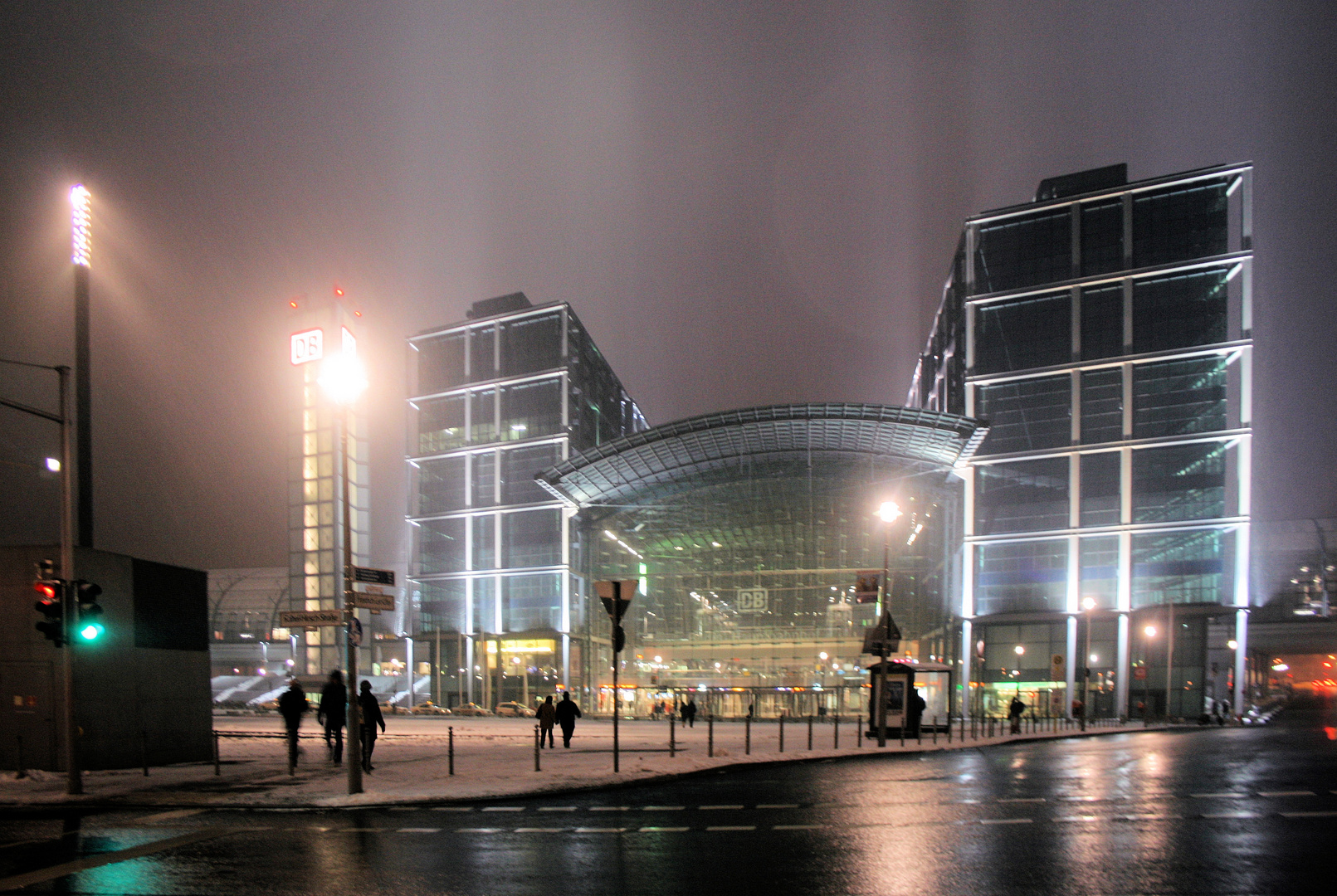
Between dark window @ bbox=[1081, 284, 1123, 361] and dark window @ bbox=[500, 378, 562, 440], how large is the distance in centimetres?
4202

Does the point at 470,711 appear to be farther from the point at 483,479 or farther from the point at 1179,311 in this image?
Answer: the point at 1179,311

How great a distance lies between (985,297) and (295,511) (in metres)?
64.3

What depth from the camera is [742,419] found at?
57.6 m

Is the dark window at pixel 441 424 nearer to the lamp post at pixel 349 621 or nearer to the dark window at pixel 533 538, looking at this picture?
the dark window at pixel 533 538

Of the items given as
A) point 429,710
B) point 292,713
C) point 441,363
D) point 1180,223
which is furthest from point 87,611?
point 441,363

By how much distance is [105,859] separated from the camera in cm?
1015

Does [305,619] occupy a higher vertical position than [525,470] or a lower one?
lower

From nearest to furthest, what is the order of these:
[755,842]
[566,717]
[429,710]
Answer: [755,842], [566,717], [429,710]

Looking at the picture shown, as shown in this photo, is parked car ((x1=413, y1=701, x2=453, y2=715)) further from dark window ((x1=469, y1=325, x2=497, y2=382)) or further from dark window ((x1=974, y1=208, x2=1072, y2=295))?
dark window ((x1=974, y1=208, x2=1072, y2=295))

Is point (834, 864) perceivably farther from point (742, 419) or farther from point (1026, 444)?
point (1026, 444)

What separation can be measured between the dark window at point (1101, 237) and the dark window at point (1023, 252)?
1118mm

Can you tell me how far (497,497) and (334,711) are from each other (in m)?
57.3

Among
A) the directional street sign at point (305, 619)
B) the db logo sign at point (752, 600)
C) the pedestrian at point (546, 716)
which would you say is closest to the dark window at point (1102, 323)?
the db logo sign at point (752, 600)

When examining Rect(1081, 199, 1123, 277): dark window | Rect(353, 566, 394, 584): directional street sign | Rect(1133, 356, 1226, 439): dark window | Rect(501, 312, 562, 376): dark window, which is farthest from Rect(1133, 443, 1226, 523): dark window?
Rect(353, 566, 394, 584): directional street sign
